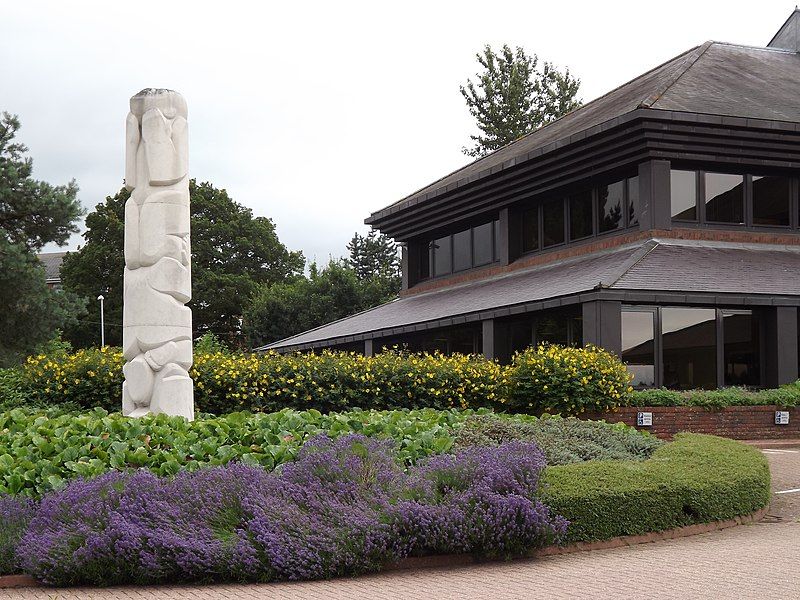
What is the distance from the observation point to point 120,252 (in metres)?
58.0

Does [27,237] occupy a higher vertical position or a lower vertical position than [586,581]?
higher

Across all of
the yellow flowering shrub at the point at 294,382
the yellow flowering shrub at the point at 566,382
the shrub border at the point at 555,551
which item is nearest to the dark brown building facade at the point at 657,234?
the yellow flowering shrub at the point at 566,382

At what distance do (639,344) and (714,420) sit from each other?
10.4 ft

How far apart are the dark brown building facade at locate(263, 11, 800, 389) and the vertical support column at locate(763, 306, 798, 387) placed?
32 mm

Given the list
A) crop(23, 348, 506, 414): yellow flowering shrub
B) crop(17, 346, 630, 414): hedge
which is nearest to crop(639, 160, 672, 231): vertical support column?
crop(17, 346, 630, 414): hedge

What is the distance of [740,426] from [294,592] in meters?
14.3

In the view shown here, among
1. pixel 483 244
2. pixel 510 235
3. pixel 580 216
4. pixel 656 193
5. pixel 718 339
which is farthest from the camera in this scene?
pixel 483 244

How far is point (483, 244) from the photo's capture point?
103 feet

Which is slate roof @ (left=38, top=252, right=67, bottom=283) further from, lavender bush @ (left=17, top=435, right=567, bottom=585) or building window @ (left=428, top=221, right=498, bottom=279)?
lavender bush @ (left=17, top=435, right=567, bottom=585)

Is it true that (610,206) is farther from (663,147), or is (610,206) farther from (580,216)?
(663,147)

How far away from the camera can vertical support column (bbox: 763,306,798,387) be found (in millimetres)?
21469

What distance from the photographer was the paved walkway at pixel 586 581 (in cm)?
709

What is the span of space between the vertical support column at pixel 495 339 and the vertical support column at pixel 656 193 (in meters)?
4.55

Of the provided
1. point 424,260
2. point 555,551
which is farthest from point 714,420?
point 424,260
